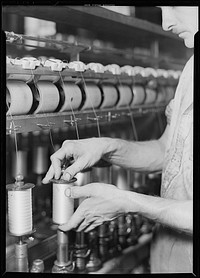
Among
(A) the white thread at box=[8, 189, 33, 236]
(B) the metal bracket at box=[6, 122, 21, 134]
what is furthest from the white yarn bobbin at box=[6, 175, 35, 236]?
(B) the metal bracket at box=[6, 122, 21, 134]

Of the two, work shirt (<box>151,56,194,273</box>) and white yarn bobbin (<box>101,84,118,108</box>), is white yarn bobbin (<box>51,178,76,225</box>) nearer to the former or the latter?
work shirt (<box>151,56,194,273</box>)

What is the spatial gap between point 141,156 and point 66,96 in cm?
30

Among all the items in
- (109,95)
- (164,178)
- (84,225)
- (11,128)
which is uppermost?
(109,95)

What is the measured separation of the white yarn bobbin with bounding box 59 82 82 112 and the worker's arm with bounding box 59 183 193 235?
258 millimetres

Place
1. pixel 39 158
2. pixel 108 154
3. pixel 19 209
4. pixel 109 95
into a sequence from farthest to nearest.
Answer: pixel 39 158, pixel 109 95, pixel 108 154, pixel 19 209

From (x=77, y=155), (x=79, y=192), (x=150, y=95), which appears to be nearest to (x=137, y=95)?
(x=150, y=95)

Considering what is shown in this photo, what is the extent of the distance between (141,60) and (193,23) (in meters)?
0.62

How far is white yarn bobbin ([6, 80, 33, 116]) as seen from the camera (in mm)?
1072

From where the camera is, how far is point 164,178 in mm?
1211

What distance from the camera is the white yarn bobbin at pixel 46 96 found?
1.14 m

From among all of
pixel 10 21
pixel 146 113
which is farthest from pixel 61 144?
pixel 146 113

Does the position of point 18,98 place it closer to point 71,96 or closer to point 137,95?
point 71,96

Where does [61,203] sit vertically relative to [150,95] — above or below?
below
